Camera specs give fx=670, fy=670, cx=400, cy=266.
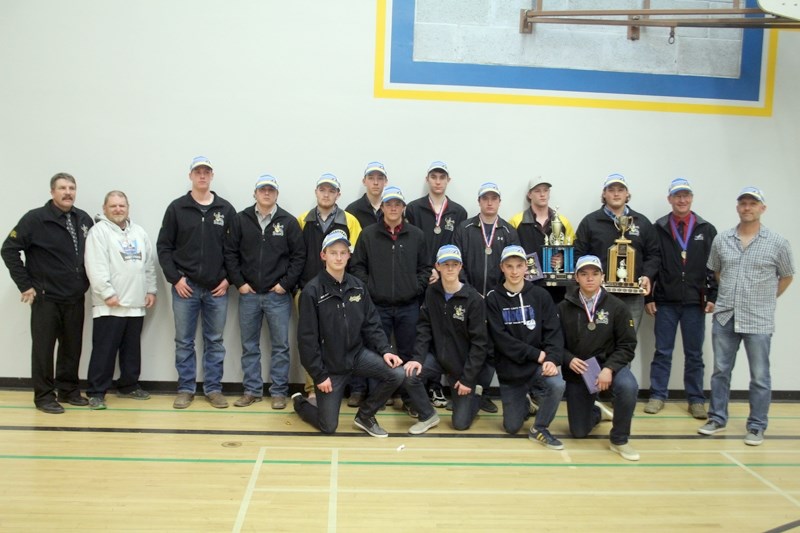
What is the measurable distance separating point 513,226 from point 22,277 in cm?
384

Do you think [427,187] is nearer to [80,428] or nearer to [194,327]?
[194,327]

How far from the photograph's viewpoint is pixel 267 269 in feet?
17.3

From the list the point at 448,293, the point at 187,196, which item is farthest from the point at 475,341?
the point at 187,196

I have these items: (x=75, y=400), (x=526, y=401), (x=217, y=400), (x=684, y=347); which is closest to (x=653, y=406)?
(x=684, y=347)

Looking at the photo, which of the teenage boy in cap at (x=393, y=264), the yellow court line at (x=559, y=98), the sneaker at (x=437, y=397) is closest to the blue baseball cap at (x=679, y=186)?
the yellow court line at (x=559, y=98)

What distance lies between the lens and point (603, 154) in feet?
19.5

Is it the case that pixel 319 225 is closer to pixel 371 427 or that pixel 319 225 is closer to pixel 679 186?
pixel 371 427

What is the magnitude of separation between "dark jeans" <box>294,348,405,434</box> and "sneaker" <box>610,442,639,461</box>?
1.52m

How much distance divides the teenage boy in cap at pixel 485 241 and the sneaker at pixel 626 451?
1093mm

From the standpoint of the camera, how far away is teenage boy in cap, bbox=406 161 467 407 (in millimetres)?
5469

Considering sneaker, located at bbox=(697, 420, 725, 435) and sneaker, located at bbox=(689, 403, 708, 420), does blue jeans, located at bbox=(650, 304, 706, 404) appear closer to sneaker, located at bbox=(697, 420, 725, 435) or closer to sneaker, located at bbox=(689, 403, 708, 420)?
sneaker, located at bbox=(689, 403, 708, 420)

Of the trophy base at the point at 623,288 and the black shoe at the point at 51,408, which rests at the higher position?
the trophy base at the point at 623,288

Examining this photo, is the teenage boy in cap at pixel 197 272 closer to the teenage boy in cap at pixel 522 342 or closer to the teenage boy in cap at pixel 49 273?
the teenage boy in cap at pixel 49 273

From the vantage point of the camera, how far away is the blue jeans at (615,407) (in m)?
4.52
